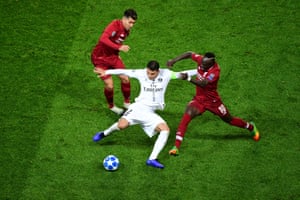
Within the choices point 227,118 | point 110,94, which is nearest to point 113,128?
point 110,94

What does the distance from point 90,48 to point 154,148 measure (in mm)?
3087

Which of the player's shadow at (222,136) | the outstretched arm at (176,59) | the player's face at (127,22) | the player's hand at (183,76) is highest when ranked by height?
the player's face at (127,22)

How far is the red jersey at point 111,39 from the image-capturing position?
7852 mm

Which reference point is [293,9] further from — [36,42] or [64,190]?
[64,190]

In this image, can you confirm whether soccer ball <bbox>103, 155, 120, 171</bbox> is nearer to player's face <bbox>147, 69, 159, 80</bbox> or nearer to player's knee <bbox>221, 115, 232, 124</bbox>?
player's face <bbox>147, 69, 159, 80</bbox>

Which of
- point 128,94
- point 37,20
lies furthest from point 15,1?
point 128,94

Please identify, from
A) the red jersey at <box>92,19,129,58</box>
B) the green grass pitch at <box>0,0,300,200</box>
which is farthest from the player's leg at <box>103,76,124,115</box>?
the red jersey at <box>92,19,129,58</box>

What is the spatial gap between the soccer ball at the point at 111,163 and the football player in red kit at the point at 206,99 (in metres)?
0.83

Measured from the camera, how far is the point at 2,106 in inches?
339

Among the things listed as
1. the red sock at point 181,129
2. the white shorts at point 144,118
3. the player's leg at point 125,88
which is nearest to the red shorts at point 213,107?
the red sock at point 181,129

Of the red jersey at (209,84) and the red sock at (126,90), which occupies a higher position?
the red jersey at (209,84)

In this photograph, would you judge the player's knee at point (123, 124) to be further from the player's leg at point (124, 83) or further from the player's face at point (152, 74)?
the player's leg at point (124, 83)

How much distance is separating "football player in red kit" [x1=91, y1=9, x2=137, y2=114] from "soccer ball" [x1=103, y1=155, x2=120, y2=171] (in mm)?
1240

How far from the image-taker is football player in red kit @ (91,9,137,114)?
7.88 metres
